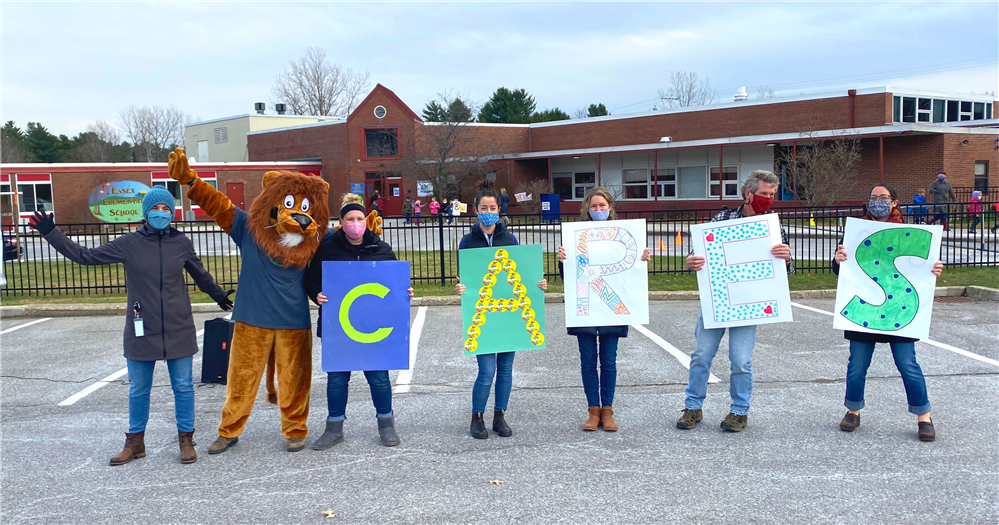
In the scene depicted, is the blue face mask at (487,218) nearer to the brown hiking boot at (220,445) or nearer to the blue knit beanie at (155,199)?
the blue knit beanie at (155,199)

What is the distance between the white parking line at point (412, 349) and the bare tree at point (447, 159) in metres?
28.8

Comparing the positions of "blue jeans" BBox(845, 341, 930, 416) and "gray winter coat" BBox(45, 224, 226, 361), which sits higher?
"gray winter coat" BBox(45, 224, 226, 361)

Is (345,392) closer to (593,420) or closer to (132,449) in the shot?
(132,449)

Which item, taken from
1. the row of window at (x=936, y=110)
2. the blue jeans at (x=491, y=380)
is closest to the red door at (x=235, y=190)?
the row of window at (x=936, y=110)

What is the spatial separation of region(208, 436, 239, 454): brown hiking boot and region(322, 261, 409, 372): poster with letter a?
0.91 metres

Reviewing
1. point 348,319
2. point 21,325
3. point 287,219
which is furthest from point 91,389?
point 21,325

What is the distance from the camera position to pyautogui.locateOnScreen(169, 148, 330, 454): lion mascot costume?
5148mm

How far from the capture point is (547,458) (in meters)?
4.98

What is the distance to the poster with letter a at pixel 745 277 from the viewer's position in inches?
214

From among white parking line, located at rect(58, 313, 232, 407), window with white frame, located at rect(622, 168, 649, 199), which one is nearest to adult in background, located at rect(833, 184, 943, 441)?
white parking line, located at rect(58, 313, 232, 407)

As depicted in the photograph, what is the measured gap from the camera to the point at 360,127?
42.4m

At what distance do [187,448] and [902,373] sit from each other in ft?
17.1

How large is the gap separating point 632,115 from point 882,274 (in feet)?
115

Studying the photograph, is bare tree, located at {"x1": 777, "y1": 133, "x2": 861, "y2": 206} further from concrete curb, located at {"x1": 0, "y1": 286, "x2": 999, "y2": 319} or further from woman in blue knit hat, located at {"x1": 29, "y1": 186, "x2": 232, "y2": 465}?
woman in blue knit hat, located at {"x1": 29, "y1": 186, "x2": 232, "y2": 465}
